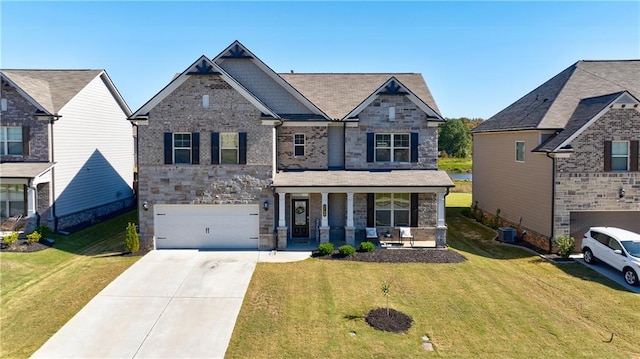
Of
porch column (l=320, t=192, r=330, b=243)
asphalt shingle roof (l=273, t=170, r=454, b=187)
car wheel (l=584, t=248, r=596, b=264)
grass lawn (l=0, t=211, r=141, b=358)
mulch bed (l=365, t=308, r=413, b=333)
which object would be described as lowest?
mulch bed (l=365, t=308, r=413, b=333)

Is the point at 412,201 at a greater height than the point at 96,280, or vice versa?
the point at 412,201

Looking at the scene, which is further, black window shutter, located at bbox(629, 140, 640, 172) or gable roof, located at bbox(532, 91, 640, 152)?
black window shutter, located at bbox(629, 140, 640, 172)

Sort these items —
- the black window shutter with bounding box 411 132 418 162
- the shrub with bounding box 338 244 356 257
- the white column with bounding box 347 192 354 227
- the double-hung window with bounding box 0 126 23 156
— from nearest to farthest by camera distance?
the shrub with bounding box 338 244 356 257
the white column with bounding box 347 192 354 227
the black window shutter with bounding box 411 132 418 162
the double-hung window with bounding box 0 126 23 156

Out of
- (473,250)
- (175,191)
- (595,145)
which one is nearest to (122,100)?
(175,191)

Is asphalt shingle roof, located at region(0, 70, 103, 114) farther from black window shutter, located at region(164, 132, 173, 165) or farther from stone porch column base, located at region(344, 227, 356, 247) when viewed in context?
stone porch column base, located at region(344, 227, 356, 247)

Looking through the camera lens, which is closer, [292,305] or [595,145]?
[292,305]

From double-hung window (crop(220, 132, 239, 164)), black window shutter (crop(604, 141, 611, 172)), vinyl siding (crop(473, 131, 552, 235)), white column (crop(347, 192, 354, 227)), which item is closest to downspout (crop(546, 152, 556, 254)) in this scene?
vinyl siding (crop(473, 131, 552, 235))

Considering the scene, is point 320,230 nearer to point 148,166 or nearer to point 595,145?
point 148,166

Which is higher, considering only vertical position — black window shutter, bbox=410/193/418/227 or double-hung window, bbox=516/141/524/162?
double-hung window, bbox=516/141/524/162
